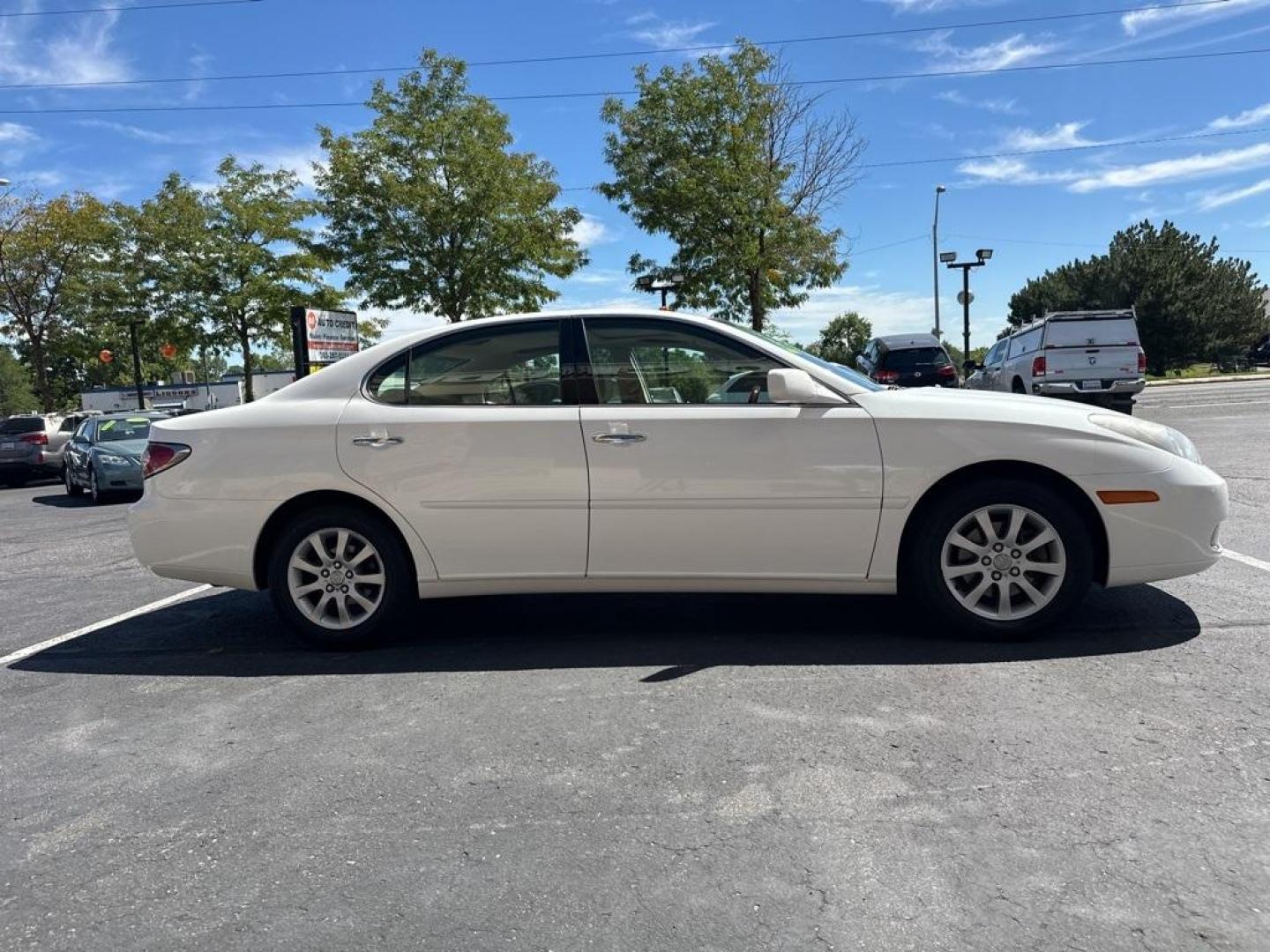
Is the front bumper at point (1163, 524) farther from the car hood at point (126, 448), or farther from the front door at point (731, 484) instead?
the car hood at point (126, 448)

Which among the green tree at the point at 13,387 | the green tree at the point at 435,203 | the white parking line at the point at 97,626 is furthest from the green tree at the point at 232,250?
Result: the green tree at the point at 13,387

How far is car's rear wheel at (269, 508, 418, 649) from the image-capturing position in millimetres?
4406

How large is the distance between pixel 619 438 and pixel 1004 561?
187cm

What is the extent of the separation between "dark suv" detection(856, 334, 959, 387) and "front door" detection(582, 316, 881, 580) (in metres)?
14.3

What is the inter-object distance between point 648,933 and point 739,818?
58 centimetres

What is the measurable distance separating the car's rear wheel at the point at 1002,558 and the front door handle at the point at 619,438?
1.38m

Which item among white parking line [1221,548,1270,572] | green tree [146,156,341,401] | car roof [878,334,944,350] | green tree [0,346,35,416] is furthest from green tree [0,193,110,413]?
green tree [0,346,35,416]

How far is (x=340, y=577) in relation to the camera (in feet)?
14.6

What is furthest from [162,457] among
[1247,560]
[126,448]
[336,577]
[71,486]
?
[71,486]

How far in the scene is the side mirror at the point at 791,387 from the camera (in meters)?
4.03

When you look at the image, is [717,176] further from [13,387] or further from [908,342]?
[13,387]

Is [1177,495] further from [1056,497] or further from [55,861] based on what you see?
[55,861]

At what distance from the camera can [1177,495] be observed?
4027 millimetres

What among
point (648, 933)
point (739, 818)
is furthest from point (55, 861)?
point (739, 818)
